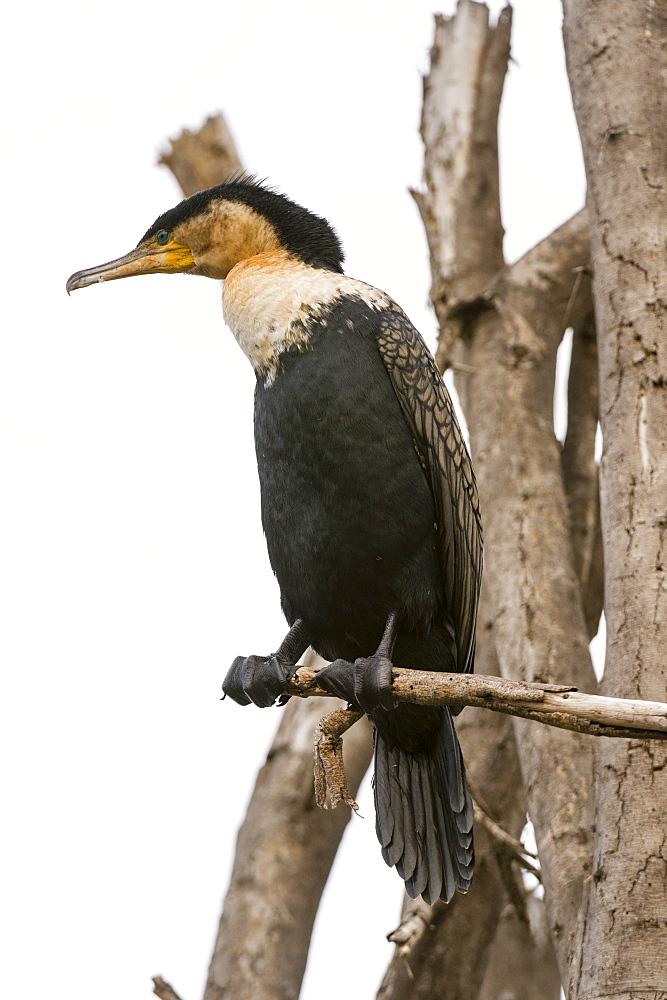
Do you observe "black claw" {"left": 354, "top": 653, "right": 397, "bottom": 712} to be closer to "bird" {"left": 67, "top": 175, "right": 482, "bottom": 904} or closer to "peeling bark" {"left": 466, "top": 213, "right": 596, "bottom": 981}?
"bird" {"left": 67, "top": 175, "right": 482, "bottom": 904}

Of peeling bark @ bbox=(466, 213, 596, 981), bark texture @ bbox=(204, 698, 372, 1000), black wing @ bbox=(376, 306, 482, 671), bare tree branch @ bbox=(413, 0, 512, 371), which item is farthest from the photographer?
bare tree branch @ bbox=(413, 0, 512, 371)

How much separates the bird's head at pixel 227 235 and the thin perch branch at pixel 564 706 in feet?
5.06

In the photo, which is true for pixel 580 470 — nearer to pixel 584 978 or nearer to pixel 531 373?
pixel 531 373

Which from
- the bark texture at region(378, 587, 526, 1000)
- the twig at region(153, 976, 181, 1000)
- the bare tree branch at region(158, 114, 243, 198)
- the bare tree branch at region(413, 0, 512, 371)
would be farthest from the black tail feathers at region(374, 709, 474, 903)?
the bare tree branch at region(158, 114, 243, 198)

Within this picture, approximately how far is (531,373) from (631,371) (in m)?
1.23

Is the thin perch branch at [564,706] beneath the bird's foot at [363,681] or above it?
beneath

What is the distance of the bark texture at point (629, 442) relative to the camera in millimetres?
3250

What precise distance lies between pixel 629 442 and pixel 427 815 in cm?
151

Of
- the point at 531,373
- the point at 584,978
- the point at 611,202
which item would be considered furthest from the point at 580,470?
the point at 584,978

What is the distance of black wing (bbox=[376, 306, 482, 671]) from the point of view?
3.36 m

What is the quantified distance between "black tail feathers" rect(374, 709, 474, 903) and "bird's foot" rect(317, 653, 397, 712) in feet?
1.48

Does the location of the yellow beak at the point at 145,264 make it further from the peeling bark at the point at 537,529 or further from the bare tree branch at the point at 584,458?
the bare tree branch at the point at 584,458

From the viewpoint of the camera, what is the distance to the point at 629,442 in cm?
403

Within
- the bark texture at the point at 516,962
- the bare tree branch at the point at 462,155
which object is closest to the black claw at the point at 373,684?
the bare tree branch at the point at 462,155
